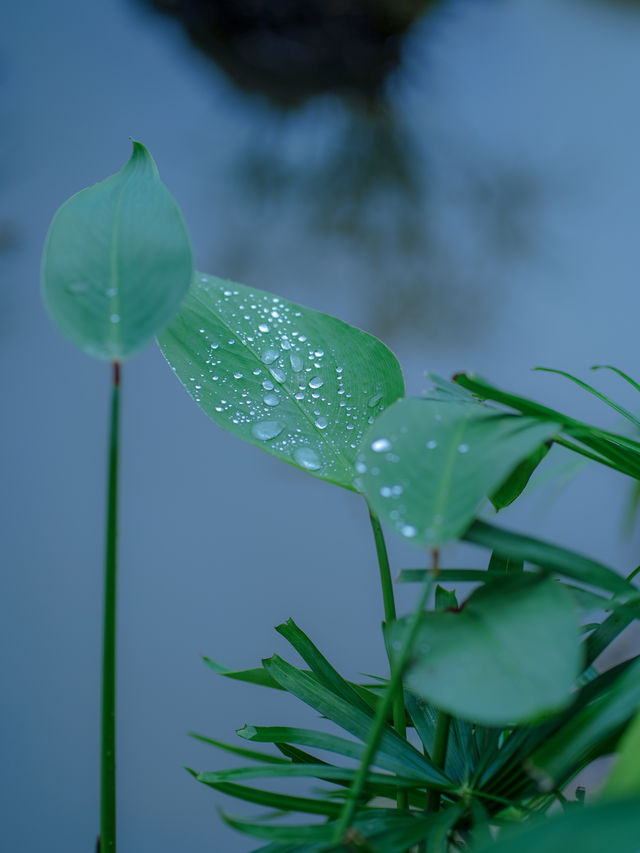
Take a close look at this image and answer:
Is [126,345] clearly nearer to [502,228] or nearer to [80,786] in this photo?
[80,786]

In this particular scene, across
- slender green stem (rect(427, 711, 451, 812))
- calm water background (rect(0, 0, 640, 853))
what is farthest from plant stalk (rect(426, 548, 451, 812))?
calm water background (rect(0, 0, 640, 853))

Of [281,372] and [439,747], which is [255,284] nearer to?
[281,372]

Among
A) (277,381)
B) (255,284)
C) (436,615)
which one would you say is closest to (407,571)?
(436,615)

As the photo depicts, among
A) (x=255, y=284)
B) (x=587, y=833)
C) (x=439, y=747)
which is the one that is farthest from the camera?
(x=255, y=284)

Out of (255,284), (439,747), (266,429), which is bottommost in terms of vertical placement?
(439,747)

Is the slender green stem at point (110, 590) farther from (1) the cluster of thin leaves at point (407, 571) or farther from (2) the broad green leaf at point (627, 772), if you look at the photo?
(2) the broad green leaf at point (627, 772)

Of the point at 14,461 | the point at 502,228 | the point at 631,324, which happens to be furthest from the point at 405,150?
the point at 14,461

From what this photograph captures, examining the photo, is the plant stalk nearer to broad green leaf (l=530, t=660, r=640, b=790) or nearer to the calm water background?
broad green leaf (l=530, t=660, r=640, b=790)
